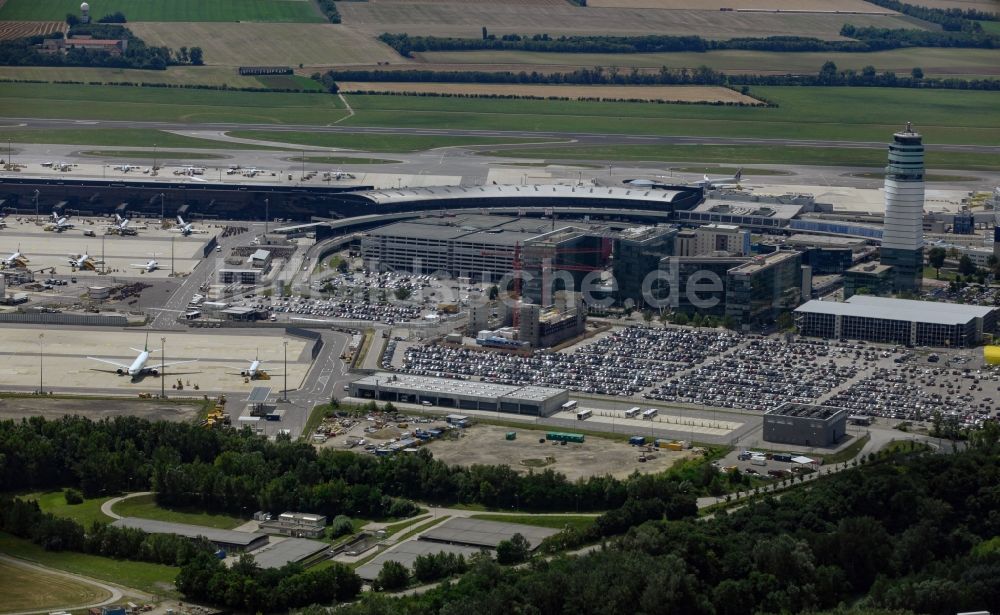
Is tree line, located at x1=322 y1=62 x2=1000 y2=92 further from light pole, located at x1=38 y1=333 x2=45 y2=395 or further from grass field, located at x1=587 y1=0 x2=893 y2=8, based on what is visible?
light pole, located at x1=38 y1=333 x2=45 y2=395

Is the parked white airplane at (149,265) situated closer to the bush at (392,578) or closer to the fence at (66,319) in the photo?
the fence at (66,319)

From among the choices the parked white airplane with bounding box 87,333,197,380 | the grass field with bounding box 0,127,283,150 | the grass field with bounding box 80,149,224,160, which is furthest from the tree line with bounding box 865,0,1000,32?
the parked white airplane with bounding box 87,333,197,380

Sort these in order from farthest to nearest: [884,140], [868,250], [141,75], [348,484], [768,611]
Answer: [141,75] → [884,140] → [868,250] → [348,484] → [768,611]

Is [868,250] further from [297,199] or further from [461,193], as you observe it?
[297,199]

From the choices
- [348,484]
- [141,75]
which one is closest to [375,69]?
[141,75]

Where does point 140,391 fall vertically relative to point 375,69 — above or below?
below

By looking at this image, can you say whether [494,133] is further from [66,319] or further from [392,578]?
[392,578]

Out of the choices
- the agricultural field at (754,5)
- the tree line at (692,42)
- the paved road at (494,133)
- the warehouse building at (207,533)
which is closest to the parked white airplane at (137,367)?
the warehouse building at (207,533)

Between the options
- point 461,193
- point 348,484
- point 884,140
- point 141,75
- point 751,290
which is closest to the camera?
point 348,484
